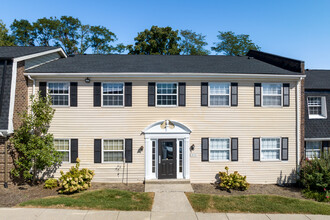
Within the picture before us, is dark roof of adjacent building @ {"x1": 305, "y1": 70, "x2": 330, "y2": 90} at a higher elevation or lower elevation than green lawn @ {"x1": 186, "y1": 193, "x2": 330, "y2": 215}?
higher

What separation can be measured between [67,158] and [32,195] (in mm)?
2538

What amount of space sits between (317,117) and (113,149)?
13.0m

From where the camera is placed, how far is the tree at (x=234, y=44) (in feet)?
135

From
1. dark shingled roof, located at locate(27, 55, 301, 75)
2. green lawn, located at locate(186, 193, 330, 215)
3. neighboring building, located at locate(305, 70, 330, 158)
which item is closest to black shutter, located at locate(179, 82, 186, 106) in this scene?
dark shingled roof, located at locate(27, 55, 301, 75)

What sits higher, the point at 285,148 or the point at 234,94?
the point at 234,94

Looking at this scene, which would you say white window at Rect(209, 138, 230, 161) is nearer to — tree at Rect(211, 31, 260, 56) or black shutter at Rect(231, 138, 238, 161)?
→ black shutter at Rect(231, 138, 238, 161)

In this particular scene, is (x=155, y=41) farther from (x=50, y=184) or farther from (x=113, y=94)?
(x=50, y=184)

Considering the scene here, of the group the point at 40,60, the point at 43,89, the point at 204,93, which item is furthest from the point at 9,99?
the point at 204,93

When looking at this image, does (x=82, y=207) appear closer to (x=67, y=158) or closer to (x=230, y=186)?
(x=67, y=158)

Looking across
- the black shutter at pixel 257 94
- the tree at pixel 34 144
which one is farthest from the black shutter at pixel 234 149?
the tree at pixel 34 144

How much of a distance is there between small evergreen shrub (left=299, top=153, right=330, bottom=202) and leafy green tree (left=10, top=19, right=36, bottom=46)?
4385 cm

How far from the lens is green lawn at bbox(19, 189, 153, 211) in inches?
351

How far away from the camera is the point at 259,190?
38.8ft

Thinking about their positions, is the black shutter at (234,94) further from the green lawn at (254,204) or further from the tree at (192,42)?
the tree at (192,42)
